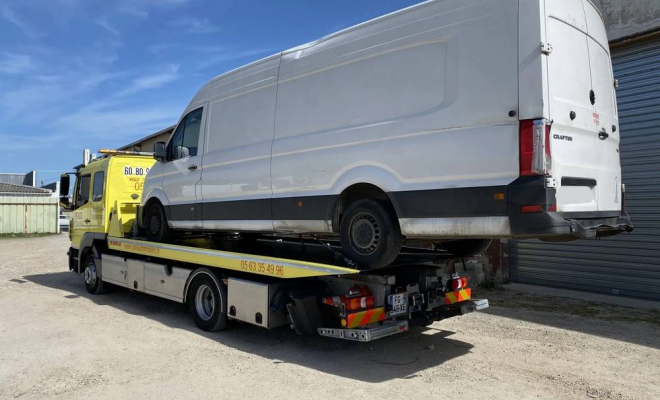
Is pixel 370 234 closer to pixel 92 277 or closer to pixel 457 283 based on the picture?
pixel 457 283

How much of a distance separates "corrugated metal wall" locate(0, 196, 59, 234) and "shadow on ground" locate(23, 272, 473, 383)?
87.0 feet

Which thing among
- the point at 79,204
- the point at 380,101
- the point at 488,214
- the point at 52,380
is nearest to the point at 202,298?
the point at 52,380

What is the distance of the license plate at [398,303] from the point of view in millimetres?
5258

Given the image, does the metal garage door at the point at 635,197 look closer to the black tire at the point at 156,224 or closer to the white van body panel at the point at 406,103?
the white van body panel at the point at 406,103

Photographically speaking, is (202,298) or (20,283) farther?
(20,283)

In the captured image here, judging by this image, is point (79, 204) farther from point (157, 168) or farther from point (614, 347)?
point (614, 347)

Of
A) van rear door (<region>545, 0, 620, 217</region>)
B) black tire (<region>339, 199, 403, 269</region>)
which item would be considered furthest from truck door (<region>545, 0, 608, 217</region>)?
Answer: black tire (<region>339, 199, 403, 269</region>)

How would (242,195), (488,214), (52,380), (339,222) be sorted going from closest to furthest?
1. (488,214)
2. (52,380)
3. (339,222)
4. (242,195)

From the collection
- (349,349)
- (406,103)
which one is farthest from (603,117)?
(349,349)

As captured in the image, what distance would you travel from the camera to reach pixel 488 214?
418 cm

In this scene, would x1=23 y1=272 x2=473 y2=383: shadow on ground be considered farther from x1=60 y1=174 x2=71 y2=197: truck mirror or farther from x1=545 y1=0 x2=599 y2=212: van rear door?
x1=60 y1=174 x2=71 y2=197: truck mirror

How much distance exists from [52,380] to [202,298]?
7.74 ft

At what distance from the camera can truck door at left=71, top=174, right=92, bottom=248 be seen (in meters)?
10.2

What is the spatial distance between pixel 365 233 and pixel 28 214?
3056cm
